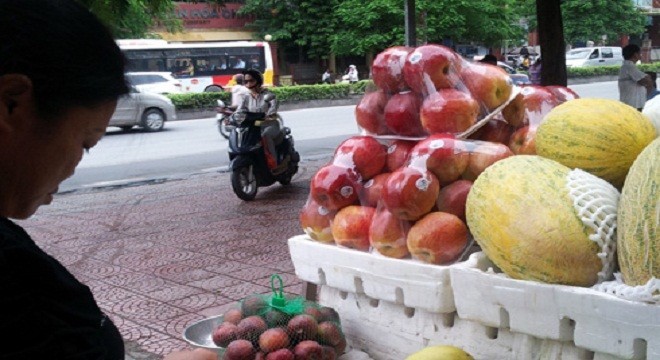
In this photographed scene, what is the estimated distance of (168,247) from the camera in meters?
7.05

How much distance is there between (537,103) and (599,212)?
2.99ft

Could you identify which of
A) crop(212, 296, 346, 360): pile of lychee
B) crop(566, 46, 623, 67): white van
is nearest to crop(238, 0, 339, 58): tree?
crop(566, 46, 623, 67): white van

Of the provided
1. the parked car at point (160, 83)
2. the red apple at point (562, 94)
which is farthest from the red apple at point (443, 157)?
the parked car at point (160, 83)

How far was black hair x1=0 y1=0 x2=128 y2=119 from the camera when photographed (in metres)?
1.18

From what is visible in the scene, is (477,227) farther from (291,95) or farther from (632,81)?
(291,95)

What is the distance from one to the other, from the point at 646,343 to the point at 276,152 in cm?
812

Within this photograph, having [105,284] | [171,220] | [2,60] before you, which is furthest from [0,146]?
[171,220]

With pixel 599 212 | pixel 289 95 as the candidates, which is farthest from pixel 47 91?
pixel 289 95

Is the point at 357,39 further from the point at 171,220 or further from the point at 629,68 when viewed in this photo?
the point at 171,220

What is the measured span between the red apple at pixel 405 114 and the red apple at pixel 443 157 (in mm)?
204

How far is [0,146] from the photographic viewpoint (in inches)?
47.6

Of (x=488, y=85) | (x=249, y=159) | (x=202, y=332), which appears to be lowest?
(x=249, y=159)

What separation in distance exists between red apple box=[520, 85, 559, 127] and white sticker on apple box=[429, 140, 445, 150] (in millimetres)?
506

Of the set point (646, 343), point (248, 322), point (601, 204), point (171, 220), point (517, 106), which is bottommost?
point (171, 220)
